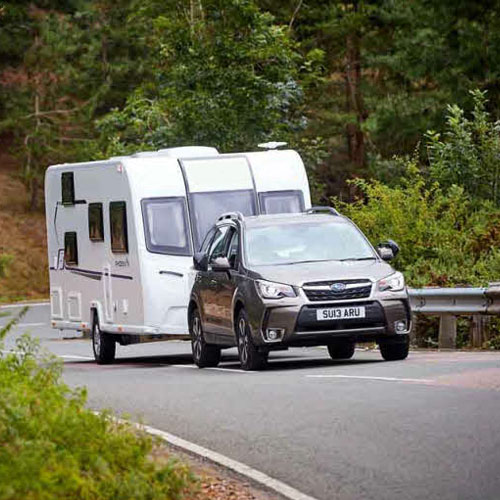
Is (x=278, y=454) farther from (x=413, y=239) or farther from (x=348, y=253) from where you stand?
(x=413, y=239)

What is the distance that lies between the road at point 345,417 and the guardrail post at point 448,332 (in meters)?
1.77

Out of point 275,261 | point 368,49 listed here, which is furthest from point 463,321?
point 368,49

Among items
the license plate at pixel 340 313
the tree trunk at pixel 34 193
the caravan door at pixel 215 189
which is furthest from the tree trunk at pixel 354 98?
the license plate at pixel 340 313

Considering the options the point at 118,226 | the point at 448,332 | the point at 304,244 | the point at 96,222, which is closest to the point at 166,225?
the point at 118,226

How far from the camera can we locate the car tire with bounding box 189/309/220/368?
859 inches

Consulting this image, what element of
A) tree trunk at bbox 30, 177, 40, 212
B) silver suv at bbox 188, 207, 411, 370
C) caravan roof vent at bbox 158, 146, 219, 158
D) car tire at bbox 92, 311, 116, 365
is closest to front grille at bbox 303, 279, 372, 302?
silver suv at bbox 188, 207, 411, 370

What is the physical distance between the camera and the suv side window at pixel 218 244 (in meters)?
21.6

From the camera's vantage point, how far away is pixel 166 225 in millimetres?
24688

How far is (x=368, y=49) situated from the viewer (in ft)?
205

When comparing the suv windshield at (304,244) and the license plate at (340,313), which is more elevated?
the suv windshield at (304,244)

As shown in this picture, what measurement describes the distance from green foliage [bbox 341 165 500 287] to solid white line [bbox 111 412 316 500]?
13506 millimetres

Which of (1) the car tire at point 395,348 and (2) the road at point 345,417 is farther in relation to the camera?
(1) the car tire at point 395,348

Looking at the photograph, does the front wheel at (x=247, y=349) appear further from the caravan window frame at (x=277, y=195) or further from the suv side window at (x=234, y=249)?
the caravan window frame at (x=277, y=195)

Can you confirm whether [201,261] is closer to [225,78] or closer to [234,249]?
[234,249]
